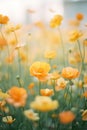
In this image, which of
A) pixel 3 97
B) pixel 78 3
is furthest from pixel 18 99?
pixel 78 3

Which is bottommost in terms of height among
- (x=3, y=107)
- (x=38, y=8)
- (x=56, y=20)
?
(x=3, y=107)

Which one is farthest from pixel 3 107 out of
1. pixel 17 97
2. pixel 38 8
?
pixel 38 8

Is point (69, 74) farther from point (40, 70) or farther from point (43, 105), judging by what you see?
point (43, 105)

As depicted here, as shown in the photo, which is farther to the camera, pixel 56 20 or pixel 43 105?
pixel 56 20

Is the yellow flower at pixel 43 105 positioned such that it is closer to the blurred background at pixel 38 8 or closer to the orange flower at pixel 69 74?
the orange flower at pixel 69 74

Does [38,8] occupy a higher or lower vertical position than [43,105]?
higher

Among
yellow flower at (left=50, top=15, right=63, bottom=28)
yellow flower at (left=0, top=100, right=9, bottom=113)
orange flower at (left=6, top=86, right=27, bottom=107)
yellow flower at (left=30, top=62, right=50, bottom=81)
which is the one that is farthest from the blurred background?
orange flower at (left=6, top=86, right=27, bottom=107)

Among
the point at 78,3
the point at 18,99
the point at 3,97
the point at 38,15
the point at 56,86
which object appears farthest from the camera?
the point at 38,15

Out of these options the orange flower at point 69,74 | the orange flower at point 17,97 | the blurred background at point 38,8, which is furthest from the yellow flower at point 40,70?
the blurred background at point 38,8

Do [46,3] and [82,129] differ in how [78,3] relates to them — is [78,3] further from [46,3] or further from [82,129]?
[82,129]
